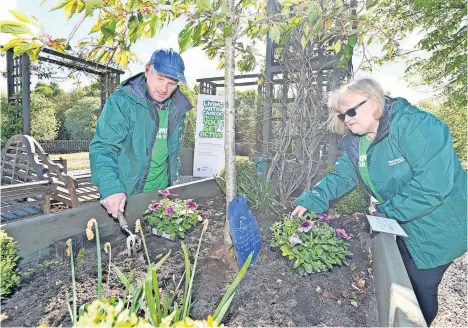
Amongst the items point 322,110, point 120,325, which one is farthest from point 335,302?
point 322,110

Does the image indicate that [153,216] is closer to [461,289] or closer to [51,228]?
[51,228]

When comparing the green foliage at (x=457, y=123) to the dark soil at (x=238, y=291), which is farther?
the green foliage at (x=457, y=123)

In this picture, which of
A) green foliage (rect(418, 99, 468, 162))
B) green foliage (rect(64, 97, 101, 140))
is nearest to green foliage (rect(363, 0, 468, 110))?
green foliage (rect(418, 99, 468, 162))

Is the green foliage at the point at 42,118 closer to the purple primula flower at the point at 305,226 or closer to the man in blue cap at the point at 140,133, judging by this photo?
the man in blue cap at the point at 140,133

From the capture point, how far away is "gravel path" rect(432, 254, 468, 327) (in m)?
2.88

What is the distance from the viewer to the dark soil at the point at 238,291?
136 centimetres

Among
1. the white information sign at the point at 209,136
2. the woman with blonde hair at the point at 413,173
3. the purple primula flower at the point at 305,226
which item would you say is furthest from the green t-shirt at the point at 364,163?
the white information sign at the point at 209,136

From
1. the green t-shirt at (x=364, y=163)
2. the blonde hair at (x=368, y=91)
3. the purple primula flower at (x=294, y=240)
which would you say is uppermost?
the blonde hair at (x=368, y=91)

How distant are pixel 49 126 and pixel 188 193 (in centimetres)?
3120

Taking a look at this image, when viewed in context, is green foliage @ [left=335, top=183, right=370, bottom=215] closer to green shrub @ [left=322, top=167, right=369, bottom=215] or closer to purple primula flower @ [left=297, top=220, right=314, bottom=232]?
green shrub @ [left=322, top=167, right=369, bottom=215]

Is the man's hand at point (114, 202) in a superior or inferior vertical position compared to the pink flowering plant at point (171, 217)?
superior

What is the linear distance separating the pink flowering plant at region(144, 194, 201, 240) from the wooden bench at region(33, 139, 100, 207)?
7.39 ft

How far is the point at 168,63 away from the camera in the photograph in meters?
2.24

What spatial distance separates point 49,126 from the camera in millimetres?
28422
